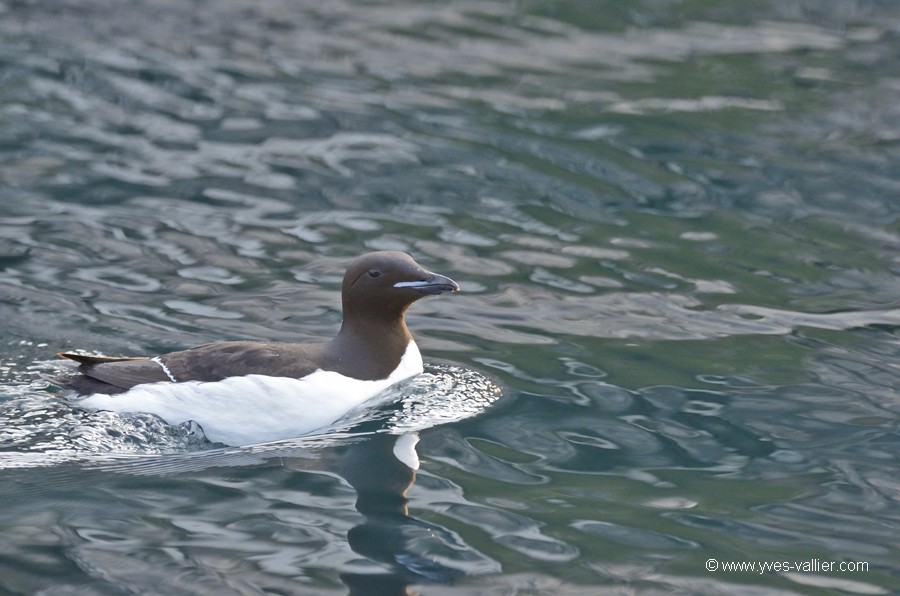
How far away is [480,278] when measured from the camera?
34.6 feet

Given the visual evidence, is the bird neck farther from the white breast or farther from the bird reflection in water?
the bird reflection in water

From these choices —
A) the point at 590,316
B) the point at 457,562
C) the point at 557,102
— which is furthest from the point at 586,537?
the point at 557,102

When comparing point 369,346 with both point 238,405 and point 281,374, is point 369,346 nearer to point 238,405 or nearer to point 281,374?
point 281,374

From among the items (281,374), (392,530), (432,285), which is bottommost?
(392,530)

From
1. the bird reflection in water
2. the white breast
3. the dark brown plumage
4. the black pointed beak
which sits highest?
the black pointed beak

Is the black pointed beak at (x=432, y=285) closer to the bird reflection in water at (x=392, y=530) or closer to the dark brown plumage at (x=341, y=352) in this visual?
the dark brown plumage at (x=341, y=352)

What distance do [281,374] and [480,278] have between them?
10.1 ft

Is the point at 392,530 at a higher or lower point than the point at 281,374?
lower

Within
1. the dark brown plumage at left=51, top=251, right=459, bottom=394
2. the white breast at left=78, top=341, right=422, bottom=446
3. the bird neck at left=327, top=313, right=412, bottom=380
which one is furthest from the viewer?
the bird neck at left=327, top=313, right=412, bottom=380

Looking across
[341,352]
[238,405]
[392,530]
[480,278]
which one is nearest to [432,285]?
[341,352]

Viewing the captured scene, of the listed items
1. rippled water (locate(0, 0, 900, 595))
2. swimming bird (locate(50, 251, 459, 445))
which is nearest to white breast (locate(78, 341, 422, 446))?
swimming bird (locate(50, 251, 459, 445))

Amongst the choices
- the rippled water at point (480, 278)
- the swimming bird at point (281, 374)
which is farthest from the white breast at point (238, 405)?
the rippled water at point (480, 278)

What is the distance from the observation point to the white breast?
7.61 metres

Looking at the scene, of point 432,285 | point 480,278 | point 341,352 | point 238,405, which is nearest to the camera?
point 238,405
